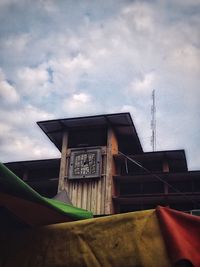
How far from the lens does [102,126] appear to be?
17391 mm

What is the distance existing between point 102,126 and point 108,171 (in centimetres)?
261

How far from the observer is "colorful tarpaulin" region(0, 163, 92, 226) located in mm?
3514

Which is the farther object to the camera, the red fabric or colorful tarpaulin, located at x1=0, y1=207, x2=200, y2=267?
colorful tarpaulin, located at x1=0, y1=207, x2=200, y2=267

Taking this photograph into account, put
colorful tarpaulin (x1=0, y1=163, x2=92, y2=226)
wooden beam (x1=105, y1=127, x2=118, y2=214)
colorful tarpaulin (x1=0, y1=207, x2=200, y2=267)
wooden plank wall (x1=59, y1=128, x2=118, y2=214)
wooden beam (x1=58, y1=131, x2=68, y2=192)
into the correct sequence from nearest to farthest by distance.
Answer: colorful tarpaulin (x1=0, y1=207, x2=200, y2=267), colorful tarpaulin (x1=0, y1=163, x2=92, y2=226), wooden beam (x1=105, y1=127, x2=118, y2=214), wooden plank wall (x1=59, y1=128, x2=118, y2=214), wooden beam (x1=58, y1=131, x2=68, y2=192)

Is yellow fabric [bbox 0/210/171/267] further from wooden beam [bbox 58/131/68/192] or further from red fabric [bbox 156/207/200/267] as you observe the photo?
wooden beam [bbox 58/131/68/192]

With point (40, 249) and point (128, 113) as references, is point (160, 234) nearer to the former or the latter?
point (40, 249)

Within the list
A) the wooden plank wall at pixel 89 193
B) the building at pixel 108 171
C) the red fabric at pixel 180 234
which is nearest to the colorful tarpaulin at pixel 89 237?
the red fabric at pixel 180 234

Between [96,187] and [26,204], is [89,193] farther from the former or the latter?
[26,204]

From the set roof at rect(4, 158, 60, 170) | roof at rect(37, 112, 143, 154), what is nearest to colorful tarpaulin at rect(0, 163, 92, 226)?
roof at rect(37, 112, 143, 154)

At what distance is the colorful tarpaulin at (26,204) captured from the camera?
3514mm

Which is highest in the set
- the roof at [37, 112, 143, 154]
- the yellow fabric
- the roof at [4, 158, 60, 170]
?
the roof at [37, 112, 143, 154]

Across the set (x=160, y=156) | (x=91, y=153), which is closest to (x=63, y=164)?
(x=91, y=153)

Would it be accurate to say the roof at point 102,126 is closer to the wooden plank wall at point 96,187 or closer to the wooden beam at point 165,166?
the wooden plank wall at point 96,187

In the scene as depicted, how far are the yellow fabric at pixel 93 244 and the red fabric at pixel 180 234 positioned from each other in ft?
0.25
